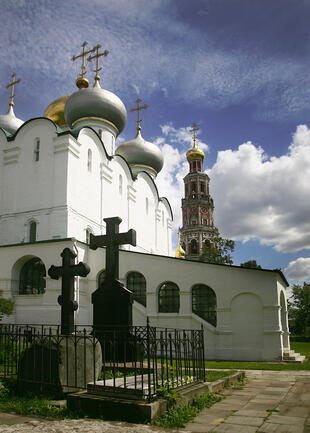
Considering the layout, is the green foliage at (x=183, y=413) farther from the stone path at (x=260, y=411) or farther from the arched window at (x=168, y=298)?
the arched window at (x=168, y=298)

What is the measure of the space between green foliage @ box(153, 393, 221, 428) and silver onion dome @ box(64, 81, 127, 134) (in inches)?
815

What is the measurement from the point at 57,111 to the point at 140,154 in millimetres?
6827

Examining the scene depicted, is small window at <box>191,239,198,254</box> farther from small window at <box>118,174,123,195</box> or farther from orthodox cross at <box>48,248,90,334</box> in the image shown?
orthodox cross at <box>48,248,90,334</box>

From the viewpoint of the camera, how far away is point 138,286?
58.1 feet

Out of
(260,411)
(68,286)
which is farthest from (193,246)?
(260,411)

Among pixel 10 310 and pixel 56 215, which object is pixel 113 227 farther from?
pixel 56 215

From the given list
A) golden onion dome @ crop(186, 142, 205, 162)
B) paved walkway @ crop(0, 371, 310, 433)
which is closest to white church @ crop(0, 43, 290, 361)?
paved walkway @ crop(0, 371, 310, 433)

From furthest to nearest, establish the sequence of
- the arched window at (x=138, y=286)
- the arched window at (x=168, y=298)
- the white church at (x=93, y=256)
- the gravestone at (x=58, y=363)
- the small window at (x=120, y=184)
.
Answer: the small window at (x=120, y=184) → the arched window at (x=138, y=286) → the arched window at (x=168, y=298) → the white church at (x=93, y=256) → the gravestone at (x=58, y=363)

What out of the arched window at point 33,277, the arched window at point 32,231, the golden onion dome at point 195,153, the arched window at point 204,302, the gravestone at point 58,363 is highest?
the golden onion dome at point 195,153

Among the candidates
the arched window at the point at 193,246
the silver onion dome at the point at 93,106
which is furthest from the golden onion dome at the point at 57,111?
the arched window at the point at 193,246

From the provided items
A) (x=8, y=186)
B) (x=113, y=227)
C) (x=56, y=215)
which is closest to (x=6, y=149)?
(x=8, y=186)

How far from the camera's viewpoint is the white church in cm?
1547

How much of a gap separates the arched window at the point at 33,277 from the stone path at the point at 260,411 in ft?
40.1

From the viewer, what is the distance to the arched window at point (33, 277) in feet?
59.1
